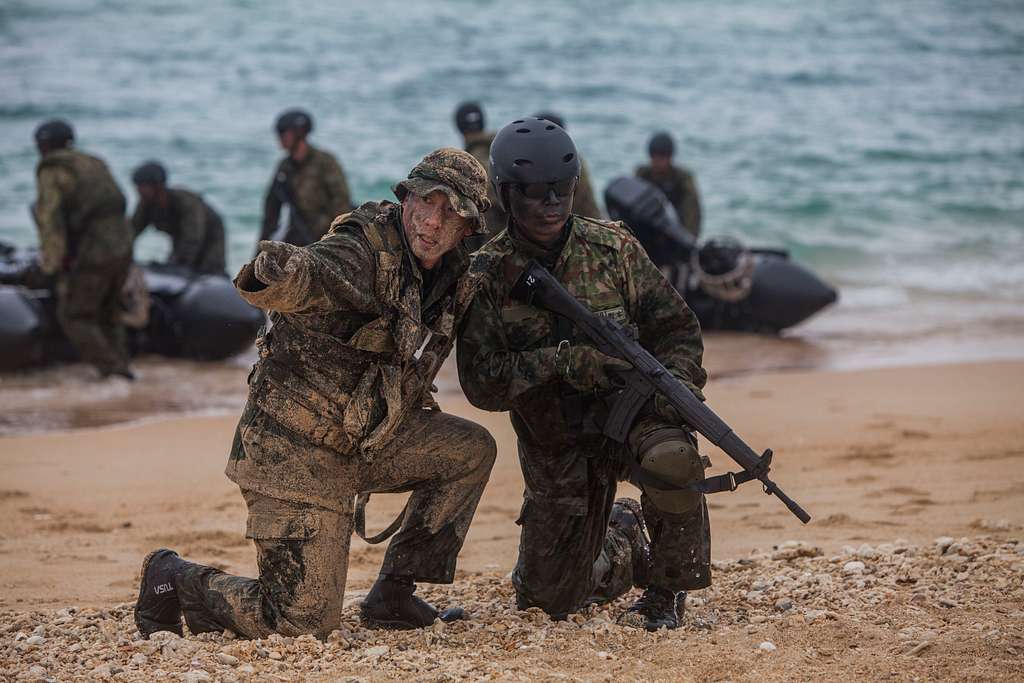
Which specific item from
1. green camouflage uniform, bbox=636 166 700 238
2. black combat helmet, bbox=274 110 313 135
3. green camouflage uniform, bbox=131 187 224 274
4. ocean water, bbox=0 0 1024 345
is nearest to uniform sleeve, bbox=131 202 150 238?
green camouflage uniform, bbox=131 187 224 274

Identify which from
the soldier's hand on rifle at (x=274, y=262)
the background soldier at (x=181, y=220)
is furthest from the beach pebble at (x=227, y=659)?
the background soldier at (x=181, y=220)

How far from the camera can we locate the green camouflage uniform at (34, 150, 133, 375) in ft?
32.5

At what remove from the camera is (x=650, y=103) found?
26609mm

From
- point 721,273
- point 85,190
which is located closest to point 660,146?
point 721,273

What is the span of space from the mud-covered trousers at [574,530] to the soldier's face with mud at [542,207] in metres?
0.75

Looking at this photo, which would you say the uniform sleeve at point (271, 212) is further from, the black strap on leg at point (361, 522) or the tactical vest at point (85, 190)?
the black strap on leg at point (361, 522)

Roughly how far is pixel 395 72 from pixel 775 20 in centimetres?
1266

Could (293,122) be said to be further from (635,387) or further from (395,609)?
(635,387)

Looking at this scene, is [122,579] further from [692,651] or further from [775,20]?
[775,20]

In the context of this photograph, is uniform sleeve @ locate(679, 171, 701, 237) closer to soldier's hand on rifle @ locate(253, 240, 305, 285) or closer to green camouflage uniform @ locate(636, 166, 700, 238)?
green camouflage uniform @ locate(636, 166, 700, 238)

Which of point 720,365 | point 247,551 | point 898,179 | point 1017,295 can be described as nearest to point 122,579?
point 247,551

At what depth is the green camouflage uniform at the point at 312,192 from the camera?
36.6 feet

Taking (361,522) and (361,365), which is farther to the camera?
(361,522)

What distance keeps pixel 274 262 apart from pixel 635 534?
6.35 feet
